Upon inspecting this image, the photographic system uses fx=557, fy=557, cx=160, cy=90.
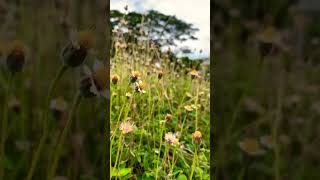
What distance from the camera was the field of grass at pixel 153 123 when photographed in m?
1.63

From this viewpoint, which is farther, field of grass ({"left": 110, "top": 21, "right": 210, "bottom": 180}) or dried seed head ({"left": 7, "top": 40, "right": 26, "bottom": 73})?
A: field of grass ({"left": 110, "top": 21, "right": 210, "bottom": 180})

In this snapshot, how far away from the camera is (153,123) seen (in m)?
2.01

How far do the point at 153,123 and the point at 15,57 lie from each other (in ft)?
3.20

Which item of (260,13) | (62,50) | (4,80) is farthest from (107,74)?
(260,13)

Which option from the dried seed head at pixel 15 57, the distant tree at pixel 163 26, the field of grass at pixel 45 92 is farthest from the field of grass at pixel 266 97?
the distant tree at pixel 163 26

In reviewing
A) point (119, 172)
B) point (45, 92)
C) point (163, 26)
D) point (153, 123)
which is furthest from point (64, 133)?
point (163, 26)

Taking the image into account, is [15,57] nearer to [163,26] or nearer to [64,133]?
[64,133]

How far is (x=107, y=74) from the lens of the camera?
1101 millimetres

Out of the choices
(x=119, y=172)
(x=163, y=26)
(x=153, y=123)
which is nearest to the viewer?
(x=119, y=172)

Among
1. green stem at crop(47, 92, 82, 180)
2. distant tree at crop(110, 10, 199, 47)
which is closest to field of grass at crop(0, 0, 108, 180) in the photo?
green stem at crop(47, 92, 82, 180)

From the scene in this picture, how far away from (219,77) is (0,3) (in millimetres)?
469

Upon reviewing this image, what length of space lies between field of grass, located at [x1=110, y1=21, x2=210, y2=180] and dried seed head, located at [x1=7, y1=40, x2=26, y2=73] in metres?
0.40

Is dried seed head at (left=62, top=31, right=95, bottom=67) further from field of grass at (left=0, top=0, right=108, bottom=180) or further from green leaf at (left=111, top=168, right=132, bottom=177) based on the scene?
green leaf at (left=111, top=168, right=132, bottom=177)

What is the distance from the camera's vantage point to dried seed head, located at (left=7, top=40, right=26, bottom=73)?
1.09 m
